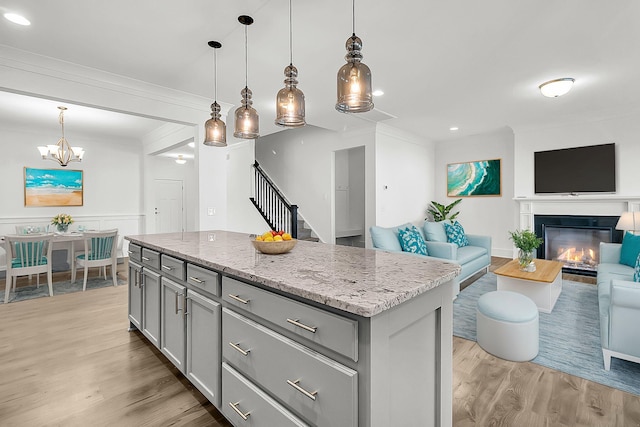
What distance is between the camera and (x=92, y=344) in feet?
8.96

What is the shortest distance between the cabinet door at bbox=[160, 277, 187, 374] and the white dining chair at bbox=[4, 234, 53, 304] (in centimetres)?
316

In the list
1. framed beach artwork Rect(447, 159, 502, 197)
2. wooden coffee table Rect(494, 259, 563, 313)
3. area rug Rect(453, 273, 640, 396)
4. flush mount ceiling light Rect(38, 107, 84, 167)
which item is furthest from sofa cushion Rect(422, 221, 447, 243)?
flush mount ceiling light Rect(38, 107, 84, 167)

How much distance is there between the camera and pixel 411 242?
156 inches

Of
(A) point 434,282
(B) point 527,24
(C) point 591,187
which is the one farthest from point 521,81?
(A) point 434,282

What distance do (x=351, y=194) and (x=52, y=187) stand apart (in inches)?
248

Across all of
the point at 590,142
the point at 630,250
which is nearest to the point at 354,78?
the point at 630,250

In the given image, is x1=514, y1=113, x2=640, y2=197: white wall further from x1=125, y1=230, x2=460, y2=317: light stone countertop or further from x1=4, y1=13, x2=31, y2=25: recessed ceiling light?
x1=4, y1=13, x2=31, y2=25: recessed ceiling light

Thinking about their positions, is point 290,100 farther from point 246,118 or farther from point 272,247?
point 272,247

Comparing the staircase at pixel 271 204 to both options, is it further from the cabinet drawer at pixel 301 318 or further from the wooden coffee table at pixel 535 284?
the cabinet drawer at pixel 301 318

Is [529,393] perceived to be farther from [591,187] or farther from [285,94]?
[591,187]

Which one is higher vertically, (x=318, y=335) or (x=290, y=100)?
(x=290, y=100)

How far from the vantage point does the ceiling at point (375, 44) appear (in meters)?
2.37

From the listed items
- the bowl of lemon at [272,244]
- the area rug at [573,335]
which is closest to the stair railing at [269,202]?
the area rug at [573,335]

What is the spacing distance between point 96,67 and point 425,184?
250 inches
